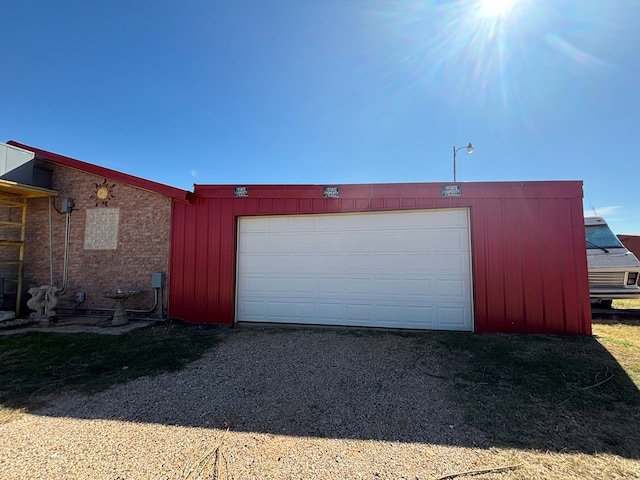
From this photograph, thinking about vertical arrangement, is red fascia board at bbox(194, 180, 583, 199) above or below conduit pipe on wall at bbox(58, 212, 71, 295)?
above

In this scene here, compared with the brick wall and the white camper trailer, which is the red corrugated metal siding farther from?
the brick wall

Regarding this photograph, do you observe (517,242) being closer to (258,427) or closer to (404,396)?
(404,396)

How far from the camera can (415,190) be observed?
6.26 meters

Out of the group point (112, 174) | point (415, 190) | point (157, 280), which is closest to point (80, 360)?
point (157, 280)

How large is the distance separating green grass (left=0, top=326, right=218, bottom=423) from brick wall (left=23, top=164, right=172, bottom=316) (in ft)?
5.69

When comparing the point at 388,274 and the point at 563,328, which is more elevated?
the point at 388,274

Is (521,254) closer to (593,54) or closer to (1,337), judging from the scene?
(593,54)

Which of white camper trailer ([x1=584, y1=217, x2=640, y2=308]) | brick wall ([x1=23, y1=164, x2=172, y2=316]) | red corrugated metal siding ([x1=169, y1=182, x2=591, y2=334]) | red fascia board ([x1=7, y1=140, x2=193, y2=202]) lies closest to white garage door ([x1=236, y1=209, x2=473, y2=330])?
red corrugated metal siding ([x1=169, y1=182, x2=591, y2=334])

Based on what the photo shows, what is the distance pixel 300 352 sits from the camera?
4781mm

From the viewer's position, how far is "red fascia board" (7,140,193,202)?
7051 millimetres

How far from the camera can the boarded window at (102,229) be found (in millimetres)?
7594

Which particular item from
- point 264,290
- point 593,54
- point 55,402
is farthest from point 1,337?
point 593,54

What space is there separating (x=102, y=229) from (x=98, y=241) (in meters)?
0.32

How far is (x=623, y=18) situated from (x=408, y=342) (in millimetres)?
7227
